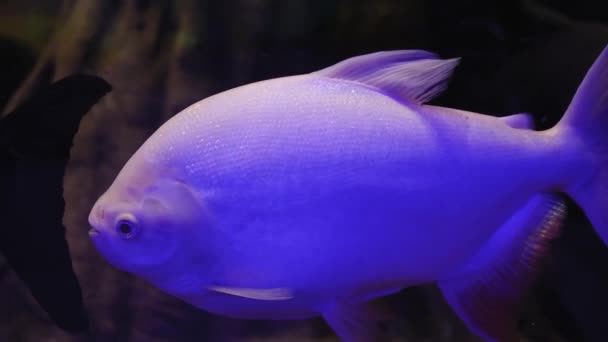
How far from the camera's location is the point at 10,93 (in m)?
1.65

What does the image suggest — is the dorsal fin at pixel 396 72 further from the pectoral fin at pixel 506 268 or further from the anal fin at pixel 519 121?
the pectoral fin at pixel 506 268

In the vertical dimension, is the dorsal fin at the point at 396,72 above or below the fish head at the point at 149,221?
above

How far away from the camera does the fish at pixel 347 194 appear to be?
975 mm

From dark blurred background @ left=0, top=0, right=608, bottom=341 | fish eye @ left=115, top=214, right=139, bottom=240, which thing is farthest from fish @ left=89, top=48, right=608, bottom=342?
dark blurred background @ left=0, top=0, right=608, bottom=341

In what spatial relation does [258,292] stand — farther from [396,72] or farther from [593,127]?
[593,127]

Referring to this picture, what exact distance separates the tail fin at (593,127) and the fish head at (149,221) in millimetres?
815

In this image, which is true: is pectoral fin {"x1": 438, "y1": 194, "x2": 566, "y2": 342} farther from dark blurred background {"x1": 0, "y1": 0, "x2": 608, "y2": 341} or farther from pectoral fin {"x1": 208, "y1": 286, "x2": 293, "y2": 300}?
dark blurred background {"x1": 0, "y1": 0, "x2": 608, "y2": 341}

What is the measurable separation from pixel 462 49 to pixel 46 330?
1.63m

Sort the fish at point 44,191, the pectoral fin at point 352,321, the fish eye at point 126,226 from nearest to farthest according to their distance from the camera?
1. the fish eye at point 126,226
2. the pectoral fin at point 352,321
3. the fish at point 44,191

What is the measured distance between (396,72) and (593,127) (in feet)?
1.48

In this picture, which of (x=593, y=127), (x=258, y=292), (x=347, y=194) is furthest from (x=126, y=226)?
(x=593, y=127)

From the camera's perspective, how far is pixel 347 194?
1.00 meters

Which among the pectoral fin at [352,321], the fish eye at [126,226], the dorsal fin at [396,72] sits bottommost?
the pectoral fin at [352,321]

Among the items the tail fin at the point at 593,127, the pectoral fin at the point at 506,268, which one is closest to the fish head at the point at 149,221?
the pectoral fin at the point at 506,268
